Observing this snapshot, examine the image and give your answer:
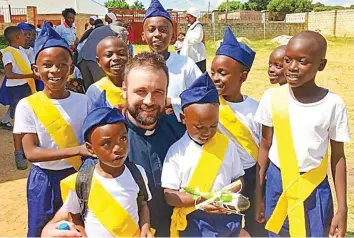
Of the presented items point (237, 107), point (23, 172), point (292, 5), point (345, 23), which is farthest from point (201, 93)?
point (292, 5)

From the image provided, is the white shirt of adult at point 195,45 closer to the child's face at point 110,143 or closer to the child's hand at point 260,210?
the child's hand at point 260,210

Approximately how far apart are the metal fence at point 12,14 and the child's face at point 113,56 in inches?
1238

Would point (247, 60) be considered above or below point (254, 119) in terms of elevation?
above

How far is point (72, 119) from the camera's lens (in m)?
2.76

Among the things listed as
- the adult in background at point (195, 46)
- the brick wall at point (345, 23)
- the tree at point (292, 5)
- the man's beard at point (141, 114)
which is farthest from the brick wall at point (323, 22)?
the man's beard at point (141, 114)

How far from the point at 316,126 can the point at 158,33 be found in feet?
4.53

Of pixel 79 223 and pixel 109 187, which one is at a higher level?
pixel 109 187

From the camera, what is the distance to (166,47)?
10.9ft

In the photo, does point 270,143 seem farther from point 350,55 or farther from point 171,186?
point 350,55

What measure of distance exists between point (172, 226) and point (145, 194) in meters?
0.28

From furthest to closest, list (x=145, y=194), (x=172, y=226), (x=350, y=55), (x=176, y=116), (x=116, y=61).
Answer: (x=350, y=55) < (x=116, y=61) < (x=176, y=116) < (x=172, y=226) < (x=145, y=194)

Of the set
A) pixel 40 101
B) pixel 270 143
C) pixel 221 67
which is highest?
pixel 221 67

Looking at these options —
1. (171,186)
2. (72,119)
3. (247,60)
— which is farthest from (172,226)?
(247,60)

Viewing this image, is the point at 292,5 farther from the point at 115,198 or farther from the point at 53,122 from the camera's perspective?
the point at 115,198
